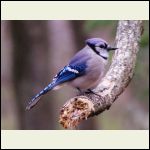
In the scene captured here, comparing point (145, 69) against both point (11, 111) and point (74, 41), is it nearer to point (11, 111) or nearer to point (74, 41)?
point (74, 41)

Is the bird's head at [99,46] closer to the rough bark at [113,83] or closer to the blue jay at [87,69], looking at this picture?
the blue jay at [87,69]

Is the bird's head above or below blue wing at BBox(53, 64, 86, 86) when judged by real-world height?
above

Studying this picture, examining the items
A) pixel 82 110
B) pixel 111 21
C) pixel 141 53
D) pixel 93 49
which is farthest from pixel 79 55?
pixel 141 53

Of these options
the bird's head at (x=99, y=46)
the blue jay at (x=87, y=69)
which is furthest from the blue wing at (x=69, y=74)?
the bird's head at (x=99, y=46)

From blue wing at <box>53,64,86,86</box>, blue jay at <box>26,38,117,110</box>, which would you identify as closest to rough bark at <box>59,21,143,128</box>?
blue jay at <box>26,38,117,110</box>

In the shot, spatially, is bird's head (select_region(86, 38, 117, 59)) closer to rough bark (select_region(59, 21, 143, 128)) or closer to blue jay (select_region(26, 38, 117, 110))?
blue jay (select_region(26, 38, 117, 110))

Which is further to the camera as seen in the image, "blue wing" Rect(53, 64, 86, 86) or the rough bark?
"blue wing" Rect(53, 64, 86, 86)
